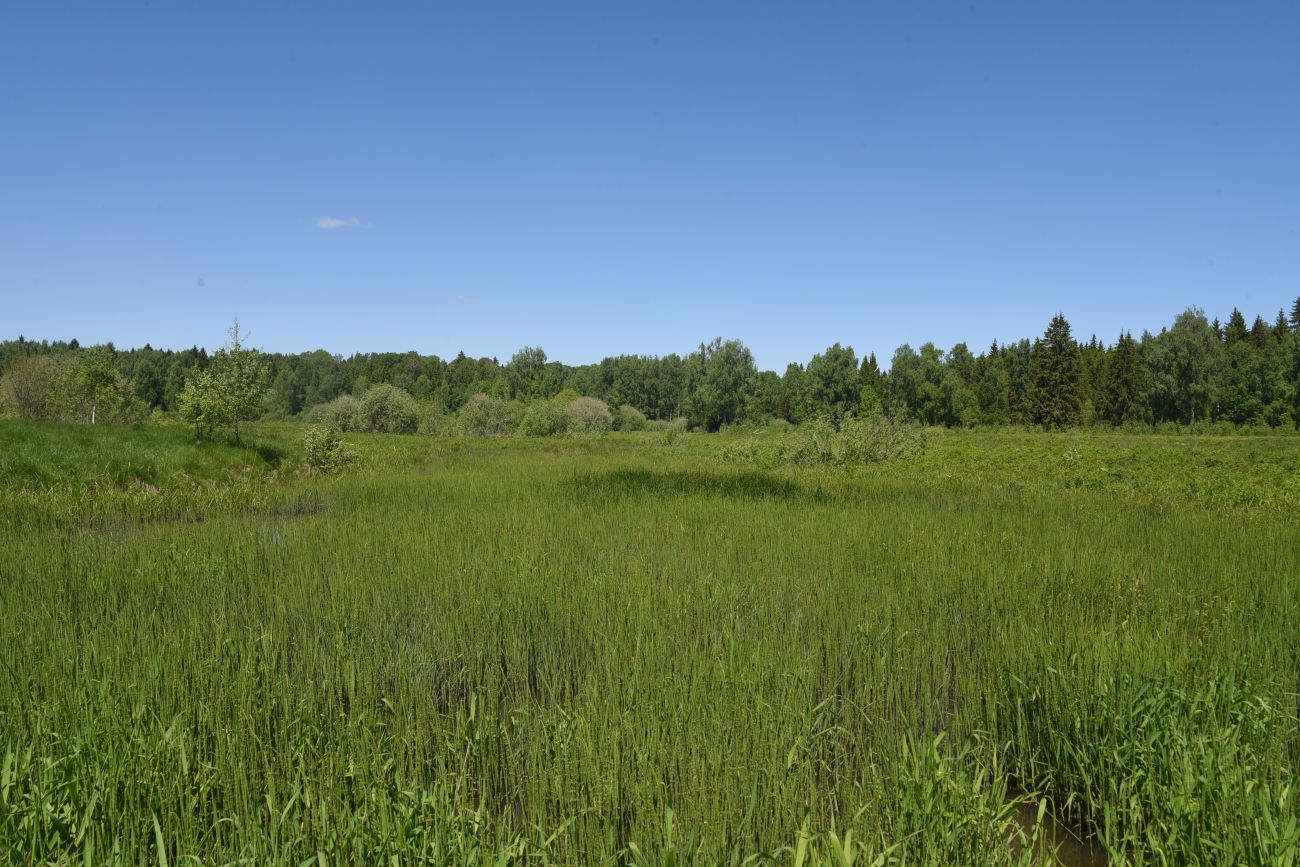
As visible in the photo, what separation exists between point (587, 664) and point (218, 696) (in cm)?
229

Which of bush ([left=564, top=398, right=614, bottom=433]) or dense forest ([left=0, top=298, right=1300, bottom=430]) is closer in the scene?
dense forest ([left=0, top=298, right=1300, bottom=430])

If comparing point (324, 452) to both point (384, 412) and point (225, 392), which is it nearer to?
point (225, 392)

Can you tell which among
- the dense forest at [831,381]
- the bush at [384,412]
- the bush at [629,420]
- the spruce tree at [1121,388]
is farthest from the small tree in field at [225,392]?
the spruce tree at [1121,388]

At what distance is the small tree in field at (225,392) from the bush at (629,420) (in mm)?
57035

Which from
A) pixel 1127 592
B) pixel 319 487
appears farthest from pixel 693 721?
pixel 319 487

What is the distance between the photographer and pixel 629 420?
8331cm

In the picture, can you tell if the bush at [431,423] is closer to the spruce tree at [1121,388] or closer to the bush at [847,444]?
the bush at [847,444]

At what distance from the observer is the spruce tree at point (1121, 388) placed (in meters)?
66.4

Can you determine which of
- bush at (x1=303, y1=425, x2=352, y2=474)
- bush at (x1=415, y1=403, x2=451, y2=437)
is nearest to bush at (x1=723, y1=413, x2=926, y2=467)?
bush at (x1=303, y1=425, x2=352, y2=474)

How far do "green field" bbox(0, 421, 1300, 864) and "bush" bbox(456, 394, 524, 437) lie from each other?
48196mm

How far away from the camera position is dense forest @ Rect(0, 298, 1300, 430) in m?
54.3

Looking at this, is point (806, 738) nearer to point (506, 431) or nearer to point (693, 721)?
point (693, 721)

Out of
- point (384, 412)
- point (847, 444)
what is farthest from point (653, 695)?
point (384, 412)

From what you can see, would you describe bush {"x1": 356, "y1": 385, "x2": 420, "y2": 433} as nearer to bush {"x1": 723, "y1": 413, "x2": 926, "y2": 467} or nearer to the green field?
bush {"x1": 723, "y1": 413, "x2": 926, "y2": 467}
